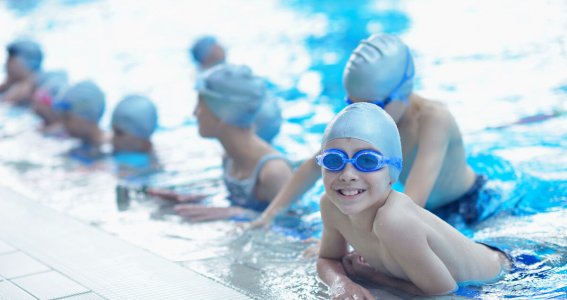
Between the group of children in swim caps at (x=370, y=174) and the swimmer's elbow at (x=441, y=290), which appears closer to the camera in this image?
the group of children in swim caps at (x=370, y=174)

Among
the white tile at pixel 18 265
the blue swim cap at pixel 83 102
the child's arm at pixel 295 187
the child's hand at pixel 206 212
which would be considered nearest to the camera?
the white tile at pixel 18 265

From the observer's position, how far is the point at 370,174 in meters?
3.65

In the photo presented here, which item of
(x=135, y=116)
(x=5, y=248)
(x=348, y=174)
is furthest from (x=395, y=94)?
(x=135, y=116)

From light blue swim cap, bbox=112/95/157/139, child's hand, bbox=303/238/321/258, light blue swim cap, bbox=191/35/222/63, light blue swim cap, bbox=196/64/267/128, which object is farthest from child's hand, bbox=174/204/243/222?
light blue swim cap, bbox=191/35/222/63

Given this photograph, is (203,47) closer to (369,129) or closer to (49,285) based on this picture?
(49,285)

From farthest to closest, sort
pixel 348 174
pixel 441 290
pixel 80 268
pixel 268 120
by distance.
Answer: pixel 268 120 → pixel 80 268 → pixel 441 290 → pixel 348 174

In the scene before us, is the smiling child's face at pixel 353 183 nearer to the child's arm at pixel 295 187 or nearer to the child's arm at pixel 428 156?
the child's arm at pixel 428 156

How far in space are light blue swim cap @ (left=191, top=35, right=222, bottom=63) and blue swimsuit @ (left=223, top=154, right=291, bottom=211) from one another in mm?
4556

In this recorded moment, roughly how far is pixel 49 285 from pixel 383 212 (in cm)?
175

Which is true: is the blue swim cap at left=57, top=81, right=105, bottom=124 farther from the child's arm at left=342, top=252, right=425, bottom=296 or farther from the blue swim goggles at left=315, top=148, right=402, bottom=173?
the blue swim goggles at left=315, top=148, right=402, bottom=173

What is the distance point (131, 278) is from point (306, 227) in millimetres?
1525

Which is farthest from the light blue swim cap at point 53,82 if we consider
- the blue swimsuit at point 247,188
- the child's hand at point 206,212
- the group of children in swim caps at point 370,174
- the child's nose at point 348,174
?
the child's nose at point 348,174

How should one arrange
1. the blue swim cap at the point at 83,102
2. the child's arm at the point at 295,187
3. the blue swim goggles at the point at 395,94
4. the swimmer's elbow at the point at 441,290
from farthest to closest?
the blue swim cap at the point at 83,102, the child's arm at the point at 295,187, the blue swim goggles at the point at 395,94, the swimmer's elbow at the point at 441,290

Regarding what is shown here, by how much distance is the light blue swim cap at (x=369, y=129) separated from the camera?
3.65 m
